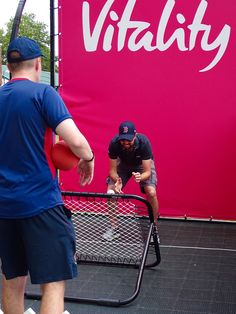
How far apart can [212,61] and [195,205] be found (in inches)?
63.9

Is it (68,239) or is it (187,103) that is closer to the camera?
(68,239)

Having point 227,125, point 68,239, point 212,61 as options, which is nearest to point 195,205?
point 227,125

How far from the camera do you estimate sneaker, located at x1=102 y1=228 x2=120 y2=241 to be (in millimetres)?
4461

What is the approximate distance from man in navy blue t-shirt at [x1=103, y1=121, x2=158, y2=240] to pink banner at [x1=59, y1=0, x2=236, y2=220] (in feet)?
2.60

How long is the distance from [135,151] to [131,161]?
0.18 meters

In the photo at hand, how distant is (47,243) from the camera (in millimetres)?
2490

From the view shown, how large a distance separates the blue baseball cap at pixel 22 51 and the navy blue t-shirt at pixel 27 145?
0.12 metres

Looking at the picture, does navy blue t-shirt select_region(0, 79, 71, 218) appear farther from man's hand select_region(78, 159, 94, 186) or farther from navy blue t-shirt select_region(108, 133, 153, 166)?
navy blue t-shirt select_region(108, 133, 153, 166)

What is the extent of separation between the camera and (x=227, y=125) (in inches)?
231

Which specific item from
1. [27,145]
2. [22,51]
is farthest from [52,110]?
[22,51]

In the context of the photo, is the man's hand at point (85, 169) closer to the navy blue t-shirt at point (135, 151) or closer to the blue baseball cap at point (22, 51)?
the blue baseball cap at point (22, 51)

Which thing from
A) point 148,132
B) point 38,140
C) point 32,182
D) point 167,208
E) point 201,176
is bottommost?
point 167,208

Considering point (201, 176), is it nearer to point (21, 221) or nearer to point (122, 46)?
point (122, 46)

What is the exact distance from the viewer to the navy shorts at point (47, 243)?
98.0 inches
